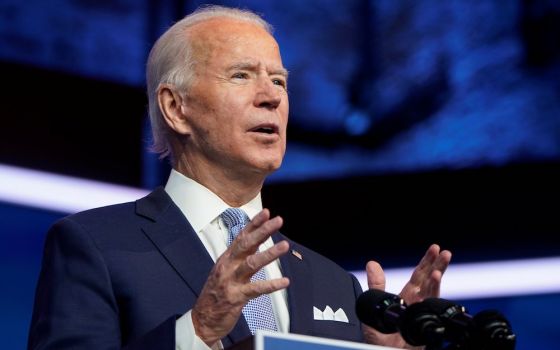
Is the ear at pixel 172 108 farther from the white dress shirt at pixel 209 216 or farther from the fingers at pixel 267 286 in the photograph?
the fingers at pixel 267 286

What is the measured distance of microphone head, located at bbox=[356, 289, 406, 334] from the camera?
1.97 metres

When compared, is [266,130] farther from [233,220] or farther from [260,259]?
[260,259]

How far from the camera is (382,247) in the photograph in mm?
3883

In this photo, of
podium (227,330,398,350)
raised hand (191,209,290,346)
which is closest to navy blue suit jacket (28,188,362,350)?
raised hand (191,209,290,346)

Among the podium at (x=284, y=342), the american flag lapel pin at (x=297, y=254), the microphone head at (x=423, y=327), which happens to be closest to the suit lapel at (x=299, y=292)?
the american flag lapel pin at (x=297, y=254)

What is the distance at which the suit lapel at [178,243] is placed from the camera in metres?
2.37

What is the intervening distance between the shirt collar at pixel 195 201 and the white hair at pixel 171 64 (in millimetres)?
153

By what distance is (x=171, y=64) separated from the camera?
2.85 meters

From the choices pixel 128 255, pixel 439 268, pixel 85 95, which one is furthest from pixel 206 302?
pixel 85 95

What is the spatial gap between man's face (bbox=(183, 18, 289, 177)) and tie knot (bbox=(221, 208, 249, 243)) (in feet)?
0.37

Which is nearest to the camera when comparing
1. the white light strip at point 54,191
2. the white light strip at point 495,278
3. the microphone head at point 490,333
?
the microphone head at point 490,333

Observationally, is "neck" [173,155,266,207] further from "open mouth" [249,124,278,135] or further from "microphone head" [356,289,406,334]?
"microphone head" [356,289,406,334]

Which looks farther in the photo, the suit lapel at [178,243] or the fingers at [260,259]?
the suit lapel at [178,243]

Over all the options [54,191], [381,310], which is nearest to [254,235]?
[381,310]
